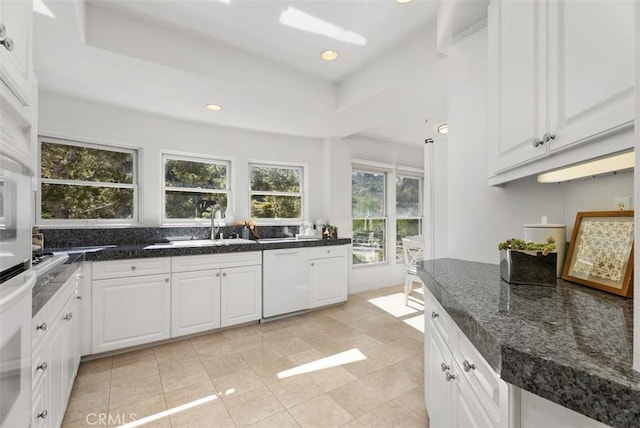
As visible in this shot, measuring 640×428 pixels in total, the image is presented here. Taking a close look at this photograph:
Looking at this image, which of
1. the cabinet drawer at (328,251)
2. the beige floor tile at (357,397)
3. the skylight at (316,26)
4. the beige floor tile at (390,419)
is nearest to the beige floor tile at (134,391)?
the beige floor tile at (357,397)

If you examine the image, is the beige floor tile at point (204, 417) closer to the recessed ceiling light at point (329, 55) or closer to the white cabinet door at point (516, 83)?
the white cabinet door at point (516, 83)

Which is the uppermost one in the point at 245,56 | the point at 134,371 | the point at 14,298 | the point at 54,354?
the point at 245,56

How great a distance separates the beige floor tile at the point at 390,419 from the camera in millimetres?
1668

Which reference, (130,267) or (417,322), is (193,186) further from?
(417,322)

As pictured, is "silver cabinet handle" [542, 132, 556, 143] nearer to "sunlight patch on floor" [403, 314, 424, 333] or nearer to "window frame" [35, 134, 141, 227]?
"sunlight patch on floor" [403, 314, 424, 333]

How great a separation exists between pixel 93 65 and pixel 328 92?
204 cm

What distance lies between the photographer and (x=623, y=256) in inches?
40.1

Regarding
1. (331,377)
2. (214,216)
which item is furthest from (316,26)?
(331,377)

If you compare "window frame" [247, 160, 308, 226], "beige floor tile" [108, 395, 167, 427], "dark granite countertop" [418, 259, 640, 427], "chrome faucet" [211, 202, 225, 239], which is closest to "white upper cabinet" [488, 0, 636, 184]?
"dark granite countertop" [418, 259, 640, 427]

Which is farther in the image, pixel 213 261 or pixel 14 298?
pixel 213 261

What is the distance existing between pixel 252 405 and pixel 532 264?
5.81ft

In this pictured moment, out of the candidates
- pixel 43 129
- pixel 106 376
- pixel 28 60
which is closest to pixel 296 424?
pixel 106 376

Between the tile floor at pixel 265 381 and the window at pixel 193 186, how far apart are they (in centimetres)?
152

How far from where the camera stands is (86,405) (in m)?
1.86
